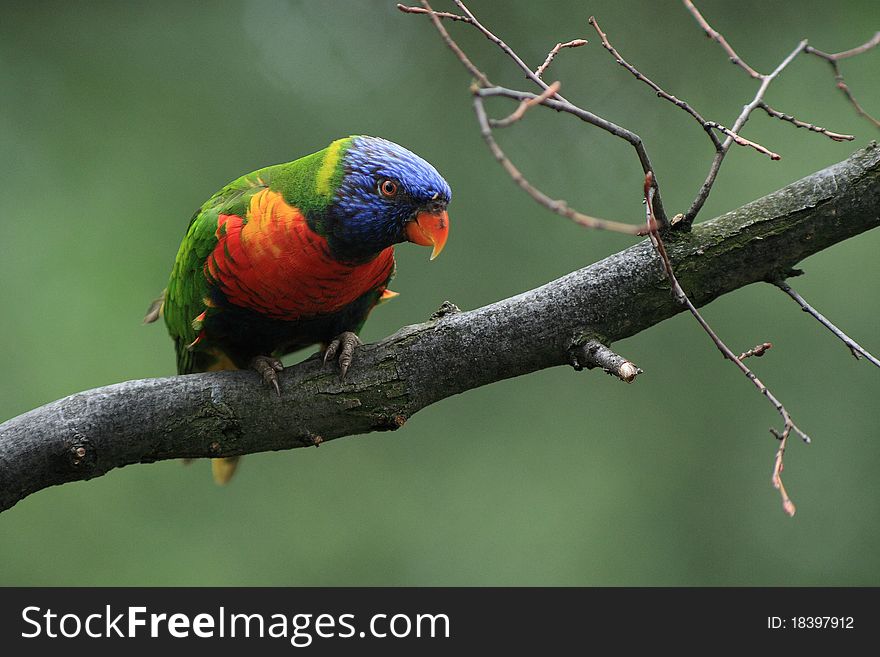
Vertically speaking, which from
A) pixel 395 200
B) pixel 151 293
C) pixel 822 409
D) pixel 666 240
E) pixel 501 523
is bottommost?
pixel 666 240

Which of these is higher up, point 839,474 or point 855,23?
point 855,23

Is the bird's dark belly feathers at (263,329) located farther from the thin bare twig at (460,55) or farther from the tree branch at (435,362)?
the thin bare twig at (460,55)

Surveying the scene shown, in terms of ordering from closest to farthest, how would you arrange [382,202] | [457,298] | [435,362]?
1. [435,362]
2. [382,202]
3. [457,298]

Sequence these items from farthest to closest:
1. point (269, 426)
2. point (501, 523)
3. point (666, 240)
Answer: point (501, 523)
point (269, 426)
point (666, 240)

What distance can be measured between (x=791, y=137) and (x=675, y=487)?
2429 mm

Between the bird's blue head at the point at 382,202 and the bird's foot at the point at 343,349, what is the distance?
0.25 metres

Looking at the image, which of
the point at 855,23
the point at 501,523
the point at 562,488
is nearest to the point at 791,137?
the point at 855,23

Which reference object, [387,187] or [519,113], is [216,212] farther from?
[519,113]

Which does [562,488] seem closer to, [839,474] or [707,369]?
[707,369]

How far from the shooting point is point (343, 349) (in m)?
2.32

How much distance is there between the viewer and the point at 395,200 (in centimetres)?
226

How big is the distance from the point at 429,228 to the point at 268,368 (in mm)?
590

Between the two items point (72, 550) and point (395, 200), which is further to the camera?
point (72, 550)

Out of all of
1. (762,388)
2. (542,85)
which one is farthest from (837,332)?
(542,85)
